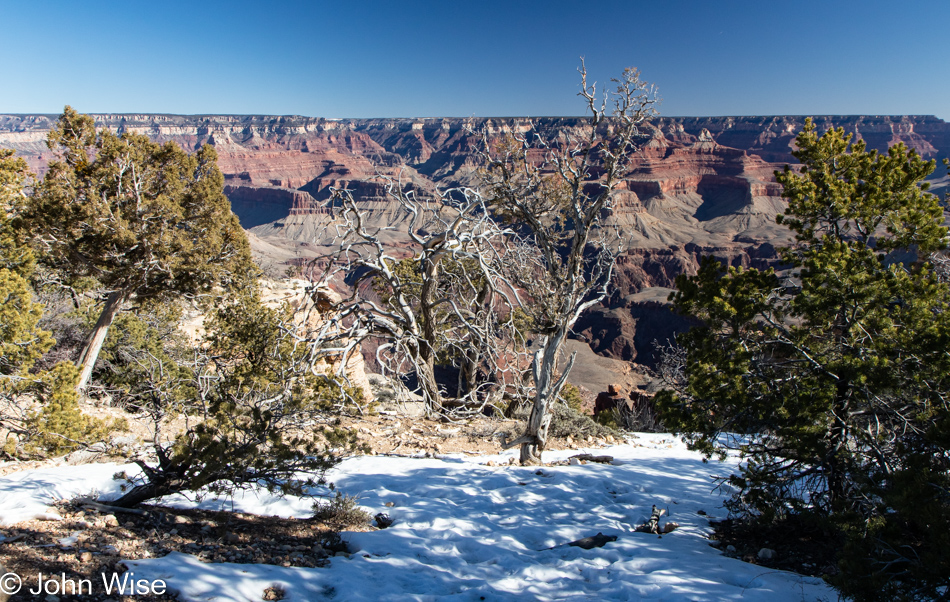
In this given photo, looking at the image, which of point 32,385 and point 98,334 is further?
point 98,334

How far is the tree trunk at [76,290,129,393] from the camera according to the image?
1098cm

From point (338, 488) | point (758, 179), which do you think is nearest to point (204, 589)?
point (338, 488)

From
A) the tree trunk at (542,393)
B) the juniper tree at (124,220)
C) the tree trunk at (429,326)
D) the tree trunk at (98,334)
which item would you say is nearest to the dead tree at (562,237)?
the tree trunk at (542,393)

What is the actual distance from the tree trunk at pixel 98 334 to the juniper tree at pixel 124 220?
19 millimetres

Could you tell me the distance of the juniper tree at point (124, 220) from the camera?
34.4ft

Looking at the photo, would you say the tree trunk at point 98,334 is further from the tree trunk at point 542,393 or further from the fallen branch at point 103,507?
the tree trunk at point 542,393

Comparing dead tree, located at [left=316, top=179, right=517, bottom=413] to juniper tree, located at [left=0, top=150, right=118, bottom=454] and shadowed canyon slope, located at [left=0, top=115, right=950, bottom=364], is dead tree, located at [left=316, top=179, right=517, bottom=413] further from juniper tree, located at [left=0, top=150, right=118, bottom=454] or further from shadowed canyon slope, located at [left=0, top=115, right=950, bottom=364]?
shadowed canyon slope, located at [left=0, top=115, right=950, bottom=364]

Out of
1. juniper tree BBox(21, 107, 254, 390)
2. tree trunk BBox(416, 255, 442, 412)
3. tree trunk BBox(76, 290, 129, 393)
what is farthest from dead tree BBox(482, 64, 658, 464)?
tree trunk BBox(76, 290, 129, 393)

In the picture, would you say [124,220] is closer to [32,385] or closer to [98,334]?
[98,334]

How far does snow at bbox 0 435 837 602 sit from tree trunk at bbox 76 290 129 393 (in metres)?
6.29

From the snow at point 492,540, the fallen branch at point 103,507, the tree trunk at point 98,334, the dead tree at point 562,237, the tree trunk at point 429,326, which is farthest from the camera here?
the tree trunk at point 98,334

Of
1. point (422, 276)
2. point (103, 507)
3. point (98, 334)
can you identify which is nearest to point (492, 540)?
point (103, 507)

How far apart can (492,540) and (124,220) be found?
10.5 metres

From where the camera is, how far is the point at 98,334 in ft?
37.9
